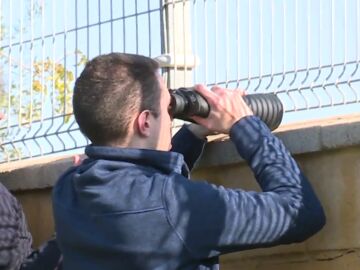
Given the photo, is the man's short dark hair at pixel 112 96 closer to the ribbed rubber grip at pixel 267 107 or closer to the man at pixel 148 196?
the man at pixel 148 196

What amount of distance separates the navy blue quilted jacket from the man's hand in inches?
12.4

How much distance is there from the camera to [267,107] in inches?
171

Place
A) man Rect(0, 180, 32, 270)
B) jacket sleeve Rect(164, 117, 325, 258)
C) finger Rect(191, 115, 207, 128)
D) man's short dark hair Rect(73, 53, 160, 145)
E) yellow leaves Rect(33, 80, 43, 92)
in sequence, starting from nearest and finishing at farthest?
jacket sleeve Rect(164, 117, 325, 258) → man's short dark hair Rect(73, 53, 160, 145) → finger Rect(191, 115, 207, 128) → man Rect(0, 180, 32, 270) → yellow leaves Rect(33, 80, 43, 92)

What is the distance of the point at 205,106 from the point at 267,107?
0.26m

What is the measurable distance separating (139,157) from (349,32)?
1.21 m

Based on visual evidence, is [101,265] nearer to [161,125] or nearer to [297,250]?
[161,125]

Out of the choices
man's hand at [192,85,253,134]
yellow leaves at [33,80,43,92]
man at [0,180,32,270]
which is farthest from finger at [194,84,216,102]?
yellow leaves at [33,80,43,92]

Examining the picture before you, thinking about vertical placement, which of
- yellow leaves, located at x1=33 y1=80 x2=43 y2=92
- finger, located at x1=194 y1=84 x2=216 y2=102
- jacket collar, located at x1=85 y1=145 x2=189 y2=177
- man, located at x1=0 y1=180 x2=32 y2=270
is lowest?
man, located at x1=0 y1=180 x2=32 y2=270

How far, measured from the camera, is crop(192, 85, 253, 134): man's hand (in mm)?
4164

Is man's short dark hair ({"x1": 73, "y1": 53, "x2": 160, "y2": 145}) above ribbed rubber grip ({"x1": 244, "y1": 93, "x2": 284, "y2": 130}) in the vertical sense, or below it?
above

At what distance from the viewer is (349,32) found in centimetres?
460

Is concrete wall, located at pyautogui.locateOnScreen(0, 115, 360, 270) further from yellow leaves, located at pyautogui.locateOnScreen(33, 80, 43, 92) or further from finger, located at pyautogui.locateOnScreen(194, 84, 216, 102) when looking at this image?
yellow leaves, located at pyautogui.locateOnScreen(33, 80, 43, 92)

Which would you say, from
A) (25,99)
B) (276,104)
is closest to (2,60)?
(25,99)

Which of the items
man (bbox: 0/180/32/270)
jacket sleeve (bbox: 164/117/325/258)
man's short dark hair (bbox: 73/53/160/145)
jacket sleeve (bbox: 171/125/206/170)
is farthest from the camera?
man (bbox: 0/180/32/270)
